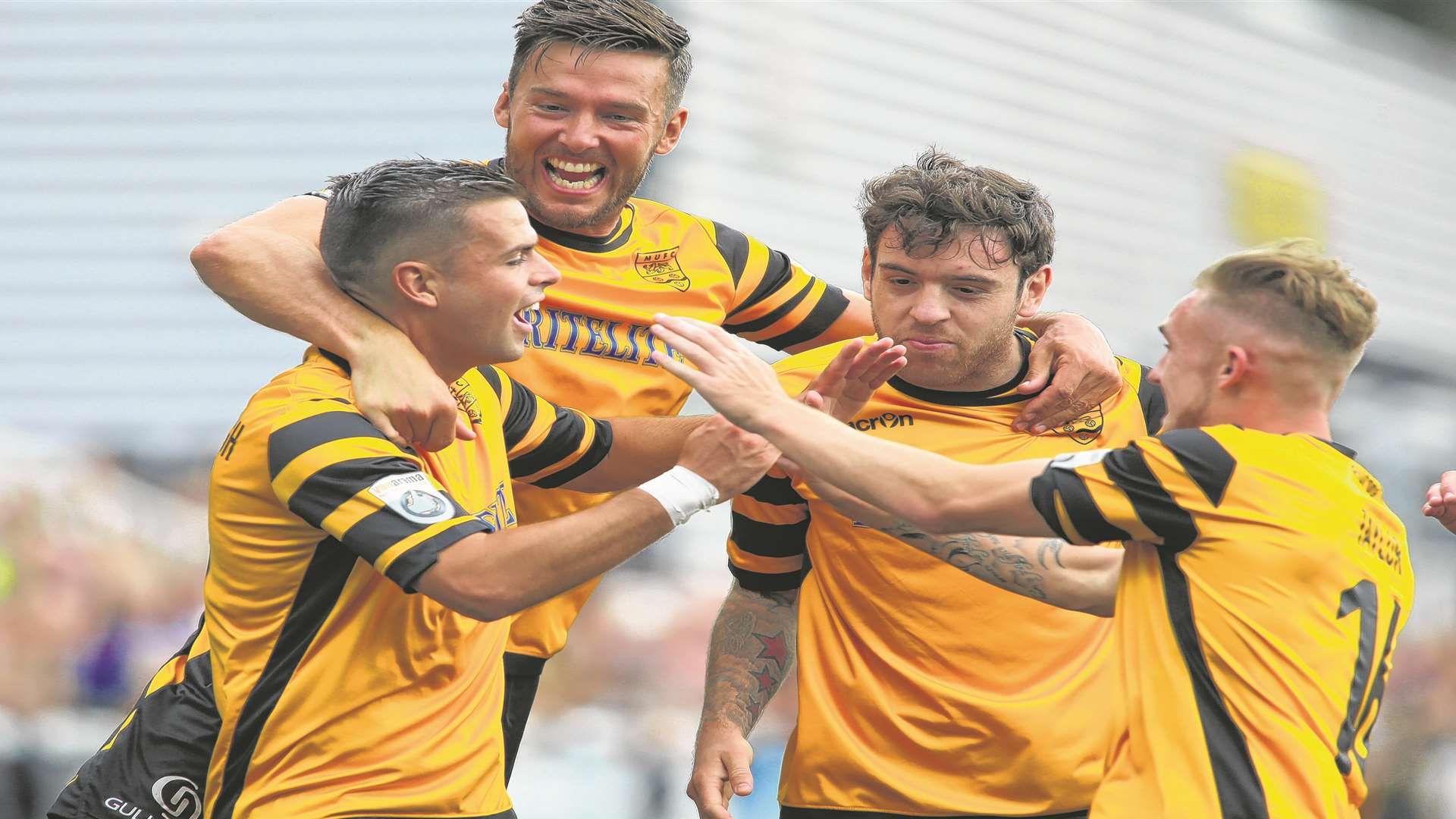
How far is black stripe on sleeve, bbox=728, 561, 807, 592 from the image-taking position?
5008mm

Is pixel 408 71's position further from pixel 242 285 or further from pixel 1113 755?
pixel 1113 755

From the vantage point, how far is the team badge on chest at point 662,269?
522cm

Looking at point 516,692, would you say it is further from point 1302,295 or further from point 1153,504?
point 1302,295

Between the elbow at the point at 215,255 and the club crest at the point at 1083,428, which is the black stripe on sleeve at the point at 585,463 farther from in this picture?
the club crest at the point at 1083,428

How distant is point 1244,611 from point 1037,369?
1420 millimetres

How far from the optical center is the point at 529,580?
3707 millimetres

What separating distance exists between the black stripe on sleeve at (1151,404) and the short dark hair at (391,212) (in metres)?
2.06

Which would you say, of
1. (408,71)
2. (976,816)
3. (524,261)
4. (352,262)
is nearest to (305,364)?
(352,262)

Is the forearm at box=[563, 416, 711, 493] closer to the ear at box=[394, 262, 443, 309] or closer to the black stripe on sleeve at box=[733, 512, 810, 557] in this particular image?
the black stripe on sleeve at box=[733, 512, 810, 557]

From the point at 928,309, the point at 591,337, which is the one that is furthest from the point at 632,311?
the point at 928,309

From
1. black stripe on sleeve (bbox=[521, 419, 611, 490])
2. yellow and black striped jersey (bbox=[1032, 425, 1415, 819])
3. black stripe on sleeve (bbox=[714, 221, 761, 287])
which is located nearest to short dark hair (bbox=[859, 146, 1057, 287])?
black stripe on sleeve (bbox=[714, 221, 761, 287])

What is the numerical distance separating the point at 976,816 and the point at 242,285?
2.49m

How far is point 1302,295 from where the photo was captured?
3.59 m

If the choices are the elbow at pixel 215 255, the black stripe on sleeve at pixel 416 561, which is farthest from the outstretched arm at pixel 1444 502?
the elbow at pixel 215 255
